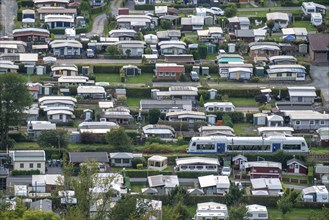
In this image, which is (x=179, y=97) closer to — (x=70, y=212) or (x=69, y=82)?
(x=69, y=82)

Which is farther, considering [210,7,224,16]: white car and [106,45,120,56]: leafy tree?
[210,7,224,16]: white car

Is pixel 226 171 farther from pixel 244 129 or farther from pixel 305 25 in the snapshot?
pixel 305 25

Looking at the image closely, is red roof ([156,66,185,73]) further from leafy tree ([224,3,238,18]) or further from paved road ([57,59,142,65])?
leafy tree ([224,3,238,18])

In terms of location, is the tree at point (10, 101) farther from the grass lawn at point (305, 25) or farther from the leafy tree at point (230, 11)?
the grass lawn at point (305, 25)

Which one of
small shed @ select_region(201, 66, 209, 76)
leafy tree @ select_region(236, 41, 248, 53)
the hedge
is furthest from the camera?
the hedge

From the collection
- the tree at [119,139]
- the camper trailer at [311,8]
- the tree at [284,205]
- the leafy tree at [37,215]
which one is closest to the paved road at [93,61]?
the camper trailer at [311,8]

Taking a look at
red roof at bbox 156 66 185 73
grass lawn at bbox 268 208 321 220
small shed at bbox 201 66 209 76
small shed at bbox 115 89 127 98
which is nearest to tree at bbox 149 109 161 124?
small shed at bbox 115 89 127 98
